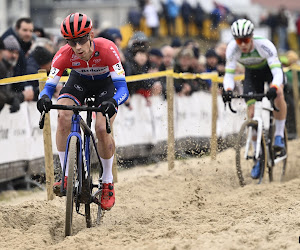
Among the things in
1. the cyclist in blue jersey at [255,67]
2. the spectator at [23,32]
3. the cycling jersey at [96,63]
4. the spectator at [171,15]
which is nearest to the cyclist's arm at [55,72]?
the cycling jersey at [96,63]

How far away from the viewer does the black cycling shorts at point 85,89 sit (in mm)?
6499

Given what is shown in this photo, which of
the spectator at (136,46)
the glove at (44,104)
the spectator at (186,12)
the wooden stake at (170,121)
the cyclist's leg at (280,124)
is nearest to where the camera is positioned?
the glove at (44,104)

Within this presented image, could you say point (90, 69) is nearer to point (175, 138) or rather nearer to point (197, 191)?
point (197, 191)

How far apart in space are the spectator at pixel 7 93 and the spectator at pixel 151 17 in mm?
11992

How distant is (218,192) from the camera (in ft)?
29.0

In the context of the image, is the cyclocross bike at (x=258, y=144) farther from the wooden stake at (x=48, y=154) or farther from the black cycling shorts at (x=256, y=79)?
the wooden stake at (x=48, y=154)

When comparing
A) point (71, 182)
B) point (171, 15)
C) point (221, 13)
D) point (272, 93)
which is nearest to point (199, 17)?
point (221, 13)

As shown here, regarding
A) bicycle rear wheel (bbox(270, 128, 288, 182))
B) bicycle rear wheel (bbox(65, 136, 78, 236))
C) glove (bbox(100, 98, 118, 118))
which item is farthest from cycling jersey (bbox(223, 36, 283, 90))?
bicycle rear wheel (bbox(65, 136, 78, 236))

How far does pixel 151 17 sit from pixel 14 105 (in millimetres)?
13739

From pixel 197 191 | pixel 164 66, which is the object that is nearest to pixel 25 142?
pixel 197 191

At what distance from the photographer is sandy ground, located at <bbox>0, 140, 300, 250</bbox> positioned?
548 cm

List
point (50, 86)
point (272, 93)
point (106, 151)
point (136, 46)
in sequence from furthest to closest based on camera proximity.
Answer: point (136, 46), point (272, 93), point (106, 151), point (50, 86)

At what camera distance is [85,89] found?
670cm

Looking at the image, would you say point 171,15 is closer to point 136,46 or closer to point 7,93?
point 136,46
